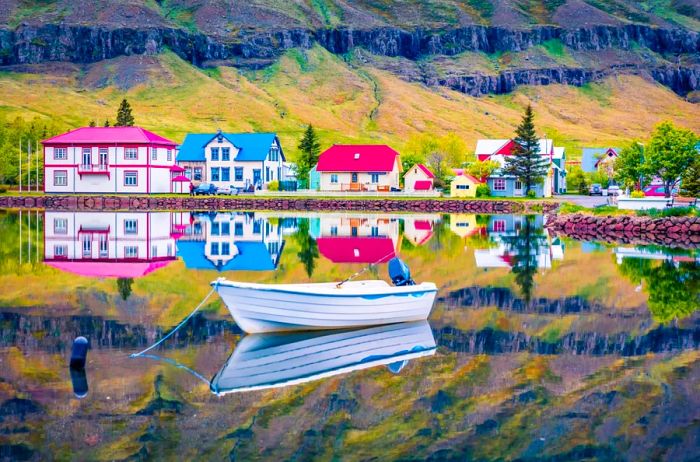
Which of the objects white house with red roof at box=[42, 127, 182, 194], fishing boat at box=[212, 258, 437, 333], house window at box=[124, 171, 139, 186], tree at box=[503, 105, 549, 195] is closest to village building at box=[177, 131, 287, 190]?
white house with red roof at box=[42, 127, 182, 194]

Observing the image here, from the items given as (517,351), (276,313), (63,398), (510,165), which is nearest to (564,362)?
(517,351)

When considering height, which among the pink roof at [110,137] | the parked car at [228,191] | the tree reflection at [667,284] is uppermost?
the pink roof at [110,137]

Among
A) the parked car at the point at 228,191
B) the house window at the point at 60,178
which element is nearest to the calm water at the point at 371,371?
the parked car at the point at 228,191

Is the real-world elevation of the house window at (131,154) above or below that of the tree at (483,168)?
above

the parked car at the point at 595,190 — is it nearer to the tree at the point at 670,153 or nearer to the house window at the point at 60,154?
the tree at the point at 670,153

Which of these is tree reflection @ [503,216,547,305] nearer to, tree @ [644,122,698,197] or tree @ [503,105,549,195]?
tree @ [644,122,698,197]

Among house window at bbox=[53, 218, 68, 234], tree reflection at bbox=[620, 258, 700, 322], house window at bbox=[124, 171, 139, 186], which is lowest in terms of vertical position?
tree reflection at bbox=[620, 258, 700, 322]
